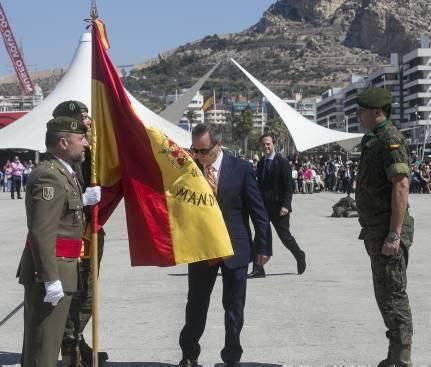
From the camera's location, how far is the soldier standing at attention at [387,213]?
5703 millimetres

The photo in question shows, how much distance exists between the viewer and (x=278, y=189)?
11.2 meters

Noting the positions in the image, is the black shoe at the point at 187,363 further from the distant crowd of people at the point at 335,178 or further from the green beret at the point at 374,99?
the distant crowd of people at the point at 335,178

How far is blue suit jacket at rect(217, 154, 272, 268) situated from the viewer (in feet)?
20.6

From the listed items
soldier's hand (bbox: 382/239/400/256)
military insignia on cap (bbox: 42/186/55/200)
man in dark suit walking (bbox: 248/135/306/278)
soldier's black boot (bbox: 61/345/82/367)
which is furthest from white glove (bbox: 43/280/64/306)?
man in dark suit walking (bbox: 248/135/306/278)

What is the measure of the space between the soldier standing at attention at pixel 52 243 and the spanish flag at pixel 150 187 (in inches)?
30.5

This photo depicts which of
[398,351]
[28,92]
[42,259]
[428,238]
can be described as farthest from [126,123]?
[28,92]

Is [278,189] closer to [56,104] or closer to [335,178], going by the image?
[56,104]

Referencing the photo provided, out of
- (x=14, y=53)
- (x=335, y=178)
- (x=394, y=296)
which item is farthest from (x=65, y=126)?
(x=14, y=53)

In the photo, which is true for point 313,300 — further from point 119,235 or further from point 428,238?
point 119,235

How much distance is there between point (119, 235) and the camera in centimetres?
1723

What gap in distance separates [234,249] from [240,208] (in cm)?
34

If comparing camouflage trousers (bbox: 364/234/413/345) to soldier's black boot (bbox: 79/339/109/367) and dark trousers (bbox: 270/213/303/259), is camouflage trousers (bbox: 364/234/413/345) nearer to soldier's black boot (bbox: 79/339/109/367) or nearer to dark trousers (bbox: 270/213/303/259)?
soldier's black boot (bbox: 79/339/109/367)

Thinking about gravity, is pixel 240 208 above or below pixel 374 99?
below

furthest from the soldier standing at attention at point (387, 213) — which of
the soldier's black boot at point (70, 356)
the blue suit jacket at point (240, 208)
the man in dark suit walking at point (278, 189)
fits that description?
the man in dark suit walking at point (278, 189)
